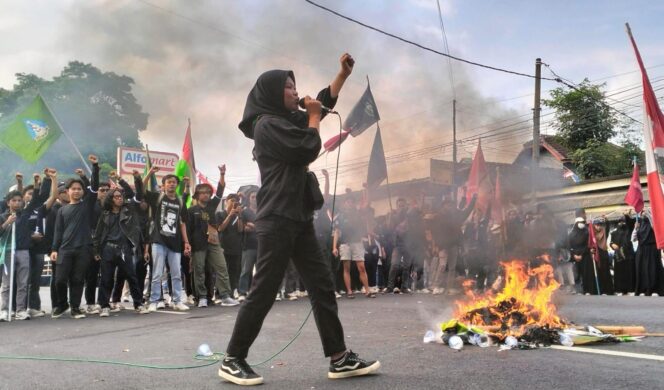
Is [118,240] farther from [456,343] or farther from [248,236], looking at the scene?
[456,343]

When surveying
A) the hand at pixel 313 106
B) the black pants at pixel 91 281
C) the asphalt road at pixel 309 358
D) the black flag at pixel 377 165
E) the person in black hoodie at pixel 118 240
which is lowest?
the asphalt road at pixel 309 358

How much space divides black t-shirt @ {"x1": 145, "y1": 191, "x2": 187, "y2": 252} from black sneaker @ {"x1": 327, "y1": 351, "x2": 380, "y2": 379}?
5.34m

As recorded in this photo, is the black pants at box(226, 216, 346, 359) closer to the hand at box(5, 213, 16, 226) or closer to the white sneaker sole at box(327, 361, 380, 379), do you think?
the white sneaker sole at box(327, 361, 380, 379)

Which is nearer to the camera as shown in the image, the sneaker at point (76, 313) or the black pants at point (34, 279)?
the sneaker at point (76, 313)

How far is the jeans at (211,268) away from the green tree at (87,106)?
62.2 feet

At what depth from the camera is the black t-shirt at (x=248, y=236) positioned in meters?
9.71

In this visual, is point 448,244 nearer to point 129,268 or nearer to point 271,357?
point 129,268

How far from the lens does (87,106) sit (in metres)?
29.0

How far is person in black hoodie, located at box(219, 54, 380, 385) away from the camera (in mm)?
3324

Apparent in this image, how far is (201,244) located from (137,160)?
11.2 metres

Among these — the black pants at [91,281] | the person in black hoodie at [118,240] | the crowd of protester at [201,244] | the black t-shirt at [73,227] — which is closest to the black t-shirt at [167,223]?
the crowd of protester at [201,244]

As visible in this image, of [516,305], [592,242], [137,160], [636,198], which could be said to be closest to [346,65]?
[516,305]

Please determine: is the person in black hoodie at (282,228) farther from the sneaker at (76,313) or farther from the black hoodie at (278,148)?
the sneaker at (76,313)

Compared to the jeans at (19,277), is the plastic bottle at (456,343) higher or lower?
lower
